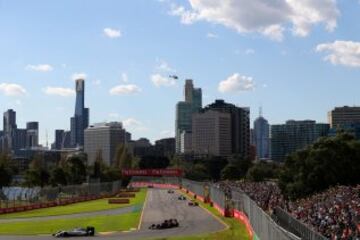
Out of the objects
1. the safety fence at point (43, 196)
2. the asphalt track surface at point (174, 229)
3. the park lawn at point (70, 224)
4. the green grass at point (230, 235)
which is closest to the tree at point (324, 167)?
the asphalt track surface at point (174, 229)

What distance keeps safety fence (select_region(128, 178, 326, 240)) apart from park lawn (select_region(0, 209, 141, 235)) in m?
11.0

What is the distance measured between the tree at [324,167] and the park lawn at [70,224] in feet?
66.0

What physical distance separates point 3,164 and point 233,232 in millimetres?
81703

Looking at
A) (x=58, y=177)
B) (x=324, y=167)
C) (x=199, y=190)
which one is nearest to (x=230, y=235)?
(x=324, y=167)

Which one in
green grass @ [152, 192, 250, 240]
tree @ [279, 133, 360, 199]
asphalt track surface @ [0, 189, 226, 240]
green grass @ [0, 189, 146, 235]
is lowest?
green grass @ [0, 189, 146, 235]

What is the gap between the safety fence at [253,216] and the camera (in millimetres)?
28531

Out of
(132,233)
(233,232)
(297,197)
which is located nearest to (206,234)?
(233,232)

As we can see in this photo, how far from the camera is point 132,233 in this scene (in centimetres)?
6253

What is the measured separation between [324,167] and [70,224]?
30657mm

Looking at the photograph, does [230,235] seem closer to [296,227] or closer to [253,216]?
[253,216]

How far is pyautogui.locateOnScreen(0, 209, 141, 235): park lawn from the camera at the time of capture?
68088 mm

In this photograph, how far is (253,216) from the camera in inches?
1761

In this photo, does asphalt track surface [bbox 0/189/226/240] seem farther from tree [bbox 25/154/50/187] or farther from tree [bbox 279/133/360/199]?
tree [bbox 25/154/50/187]

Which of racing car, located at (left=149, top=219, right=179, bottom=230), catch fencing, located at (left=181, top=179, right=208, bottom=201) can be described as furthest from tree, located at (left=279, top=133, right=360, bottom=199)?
catch fencing, located at (left=181, top=179, right=208, bottom=201)
